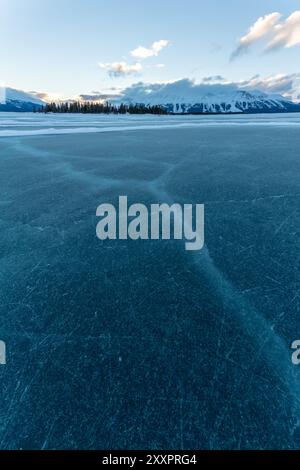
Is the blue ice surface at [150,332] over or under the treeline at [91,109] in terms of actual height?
under

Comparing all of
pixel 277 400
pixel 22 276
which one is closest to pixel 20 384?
pixel 22 276

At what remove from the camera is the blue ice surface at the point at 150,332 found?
1.05 metres

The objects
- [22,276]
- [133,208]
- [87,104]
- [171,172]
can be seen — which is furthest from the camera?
[87,104]

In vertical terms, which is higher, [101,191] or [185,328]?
[101,191]

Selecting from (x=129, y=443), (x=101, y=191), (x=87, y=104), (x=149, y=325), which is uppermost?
(x=87, y=104)

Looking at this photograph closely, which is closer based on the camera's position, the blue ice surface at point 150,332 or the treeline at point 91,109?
the blue ice surface at point 150,332

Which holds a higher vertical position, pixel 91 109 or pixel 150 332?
pixel 91 109

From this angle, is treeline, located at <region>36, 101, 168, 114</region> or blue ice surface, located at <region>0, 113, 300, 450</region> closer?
blue ice surface, located at <region>0, 113, 300, 450</region>

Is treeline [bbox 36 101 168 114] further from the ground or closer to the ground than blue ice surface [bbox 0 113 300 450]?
further from the ground

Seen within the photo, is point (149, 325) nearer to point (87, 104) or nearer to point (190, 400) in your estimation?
point (190, 400)

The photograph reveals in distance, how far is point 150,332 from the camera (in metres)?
1.42

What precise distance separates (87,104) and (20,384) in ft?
178

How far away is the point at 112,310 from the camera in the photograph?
156 centimetres

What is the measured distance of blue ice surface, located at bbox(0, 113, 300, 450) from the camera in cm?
105
